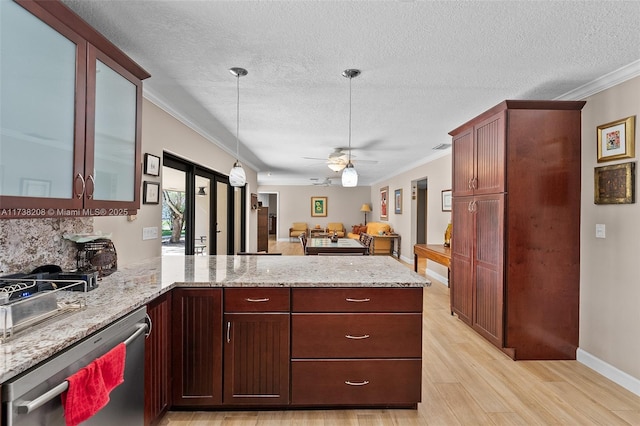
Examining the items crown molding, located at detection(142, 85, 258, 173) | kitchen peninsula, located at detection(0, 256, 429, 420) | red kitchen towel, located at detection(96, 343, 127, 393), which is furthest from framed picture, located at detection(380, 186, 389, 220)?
red kitchen towel, located at detection(96, 343, 127, 393)

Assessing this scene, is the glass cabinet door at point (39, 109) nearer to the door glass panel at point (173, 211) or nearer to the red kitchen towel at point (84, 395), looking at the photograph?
the red kitchen towel at point (84, 395)

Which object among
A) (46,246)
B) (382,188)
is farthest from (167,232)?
(382,188)

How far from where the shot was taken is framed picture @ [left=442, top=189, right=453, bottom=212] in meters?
5.69

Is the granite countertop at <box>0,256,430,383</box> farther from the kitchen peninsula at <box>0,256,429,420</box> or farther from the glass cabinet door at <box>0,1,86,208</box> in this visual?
the glass cabinet door at <box>0,1,86,208</box>

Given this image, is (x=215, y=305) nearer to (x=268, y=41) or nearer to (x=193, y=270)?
(x=193, y=270)

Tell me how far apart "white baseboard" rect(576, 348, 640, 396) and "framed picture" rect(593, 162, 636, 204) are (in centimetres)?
128

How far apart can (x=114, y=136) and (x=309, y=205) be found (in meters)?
11.0

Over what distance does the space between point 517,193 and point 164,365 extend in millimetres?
2953

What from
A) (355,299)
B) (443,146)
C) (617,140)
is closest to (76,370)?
(355,299)

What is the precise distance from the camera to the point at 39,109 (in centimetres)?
144

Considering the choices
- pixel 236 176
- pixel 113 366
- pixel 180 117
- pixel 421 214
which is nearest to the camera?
pixel 113 366

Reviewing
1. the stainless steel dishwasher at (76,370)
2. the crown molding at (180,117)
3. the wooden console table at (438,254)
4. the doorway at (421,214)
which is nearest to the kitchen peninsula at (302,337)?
the stainless steel dishwasher at (76,370)

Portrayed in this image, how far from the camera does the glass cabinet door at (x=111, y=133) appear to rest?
1.73 metres

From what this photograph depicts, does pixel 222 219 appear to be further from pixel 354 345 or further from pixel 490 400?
pixel 490 400
